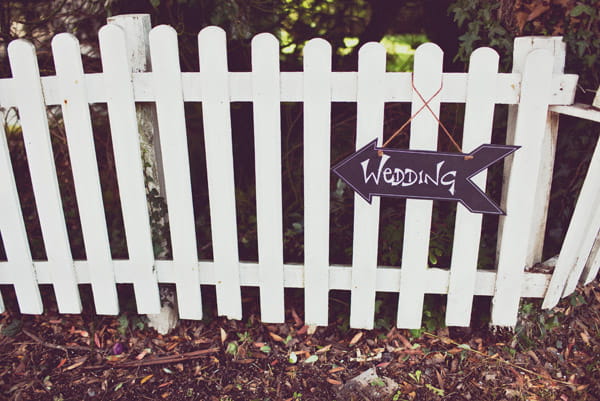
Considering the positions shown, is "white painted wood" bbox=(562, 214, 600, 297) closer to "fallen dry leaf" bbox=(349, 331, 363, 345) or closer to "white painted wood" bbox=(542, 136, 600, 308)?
"white painted wood" bbox=(542, 136, 600, 308)

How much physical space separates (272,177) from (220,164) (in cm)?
26

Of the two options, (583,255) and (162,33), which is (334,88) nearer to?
(162,33)

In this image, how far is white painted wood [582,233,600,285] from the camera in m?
2.52

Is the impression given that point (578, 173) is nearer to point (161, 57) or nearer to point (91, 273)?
point (161, 57)

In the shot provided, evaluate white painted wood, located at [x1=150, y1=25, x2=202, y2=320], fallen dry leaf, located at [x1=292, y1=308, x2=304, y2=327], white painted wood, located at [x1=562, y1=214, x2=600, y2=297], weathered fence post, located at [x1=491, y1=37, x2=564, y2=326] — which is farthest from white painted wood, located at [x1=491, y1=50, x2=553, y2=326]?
white painted wood, located at [x1=150, y1=25, x2=202, y2=320]

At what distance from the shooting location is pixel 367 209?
238 cm

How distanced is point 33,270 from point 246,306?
1.18m

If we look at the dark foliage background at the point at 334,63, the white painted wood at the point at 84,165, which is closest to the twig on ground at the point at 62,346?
the white painted wood at the point at 84,165

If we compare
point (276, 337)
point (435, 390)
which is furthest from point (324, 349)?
point (435, 390)

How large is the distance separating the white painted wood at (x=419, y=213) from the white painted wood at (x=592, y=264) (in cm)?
87

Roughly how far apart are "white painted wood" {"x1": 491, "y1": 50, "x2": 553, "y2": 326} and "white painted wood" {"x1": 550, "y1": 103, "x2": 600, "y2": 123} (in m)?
0.08

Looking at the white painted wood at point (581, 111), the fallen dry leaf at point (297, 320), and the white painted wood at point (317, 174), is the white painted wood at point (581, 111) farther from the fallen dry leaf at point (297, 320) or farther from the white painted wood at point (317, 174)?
the fallen dry leaf at point (297, 320)

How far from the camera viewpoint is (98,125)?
406 cm

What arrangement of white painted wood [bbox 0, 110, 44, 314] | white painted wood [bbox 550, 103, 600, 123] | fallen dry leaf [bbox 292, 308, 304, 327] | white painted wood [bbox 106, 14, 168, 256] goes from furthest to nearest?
1. fallen dry leaf [bbox 292, 308, 304, 327]
2. white painted wood [bbox 0, 110, 44, 314]
3. white painted wood [bbox 106, 14, 168, 256]
4. white painted wood [bbox 550, 103, 600, 123]
